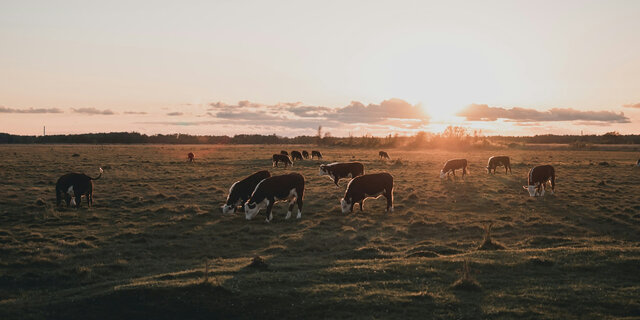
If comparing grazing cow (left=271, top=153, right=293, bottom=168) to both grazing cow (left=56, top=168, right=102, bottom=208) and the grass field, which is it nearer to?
the grass field

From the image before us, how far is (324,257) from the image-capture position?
14320mm

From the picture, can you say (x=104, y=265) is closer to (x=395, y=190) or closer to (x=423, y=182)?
(x=395, y=190)

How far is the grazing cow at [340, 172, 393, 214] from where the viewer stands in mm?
21328

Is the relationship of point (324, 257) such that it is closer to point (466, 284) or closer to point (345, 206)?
point (466, 284)

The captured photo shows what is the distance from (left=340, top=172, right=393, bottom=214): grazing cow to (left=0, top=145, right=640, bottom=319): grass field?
627mm

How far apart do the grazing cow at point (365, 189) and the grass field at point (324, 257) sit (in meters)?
0.63

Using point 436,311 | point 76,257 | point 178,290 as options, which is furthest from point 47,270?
point 436,311

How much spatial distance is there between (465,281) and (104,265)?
1005cm

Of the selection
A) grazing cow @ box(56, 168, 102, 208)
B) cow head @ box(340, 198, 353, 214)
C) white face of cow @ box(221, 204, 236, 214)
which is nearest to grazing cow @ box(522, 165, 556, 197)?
cow head @ box(340, 198, 353, 214)

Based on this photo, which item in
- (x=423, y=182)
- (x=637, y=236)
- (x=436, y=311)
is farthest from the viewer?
(x=423, y=182)

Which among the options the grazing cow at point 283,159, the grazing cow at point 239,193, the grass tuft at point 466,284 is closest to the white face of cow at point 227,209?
the grazing cow at point 239,193

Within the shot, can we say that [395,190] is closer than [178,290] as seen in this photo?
No

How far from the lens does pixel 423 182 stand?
3306 centimetres

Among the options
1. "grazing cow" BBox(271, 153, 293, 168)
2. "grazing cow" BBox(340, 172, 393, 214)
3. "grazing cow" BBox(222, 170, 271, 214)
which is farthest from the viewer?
"grazing cow" BBox(271, 153, 293, 168)
